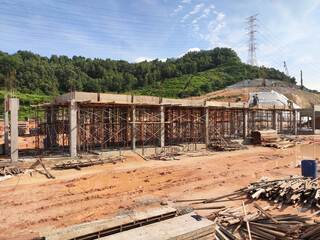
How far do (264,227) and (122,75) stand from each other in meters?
80.3

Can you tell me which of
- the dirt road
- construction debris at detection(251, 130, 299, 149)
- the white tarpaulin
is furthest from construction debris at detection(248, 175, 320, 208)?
the white tarpaulin

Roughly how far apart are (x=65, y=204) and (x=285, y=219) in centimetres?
691

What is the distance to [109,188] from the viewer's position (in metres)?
9.73

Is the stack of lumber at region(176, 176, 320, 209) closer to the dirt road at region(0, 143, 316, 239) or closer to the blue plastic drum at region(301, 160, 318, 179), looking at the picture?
the dirt road at region(0, 143, 316, 239)

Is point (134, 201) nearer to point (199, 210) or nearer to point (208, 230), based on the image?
point (199, 210)

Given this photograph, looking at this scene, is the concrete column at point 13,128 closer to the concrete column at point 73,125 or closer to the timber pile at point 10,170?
the timber pile at point 10,170

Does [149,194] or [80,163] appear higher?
[80,163]

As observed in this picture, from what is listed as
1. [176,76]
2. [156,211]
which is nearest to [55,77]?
[176,76]

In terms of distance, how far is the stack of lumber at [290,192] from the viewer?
7.33 meters

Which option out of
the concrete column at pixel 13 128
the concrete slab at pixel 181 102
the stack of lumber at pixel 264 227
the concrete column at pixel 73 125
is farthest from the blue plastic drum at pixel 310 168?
the concrete column at pixel 13 128

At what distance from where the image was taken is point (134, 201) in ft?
26.9

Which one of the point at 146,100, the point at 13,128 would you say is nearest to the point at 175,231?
the point at 13,128

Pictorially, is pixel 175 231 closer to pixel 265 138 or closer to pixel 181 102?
pixel 181 102

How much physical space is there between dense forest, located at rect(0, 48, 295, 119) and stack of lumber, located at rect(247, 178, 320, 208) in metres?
44.2
